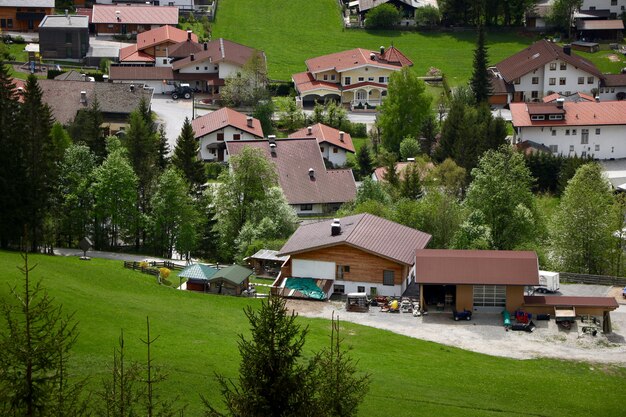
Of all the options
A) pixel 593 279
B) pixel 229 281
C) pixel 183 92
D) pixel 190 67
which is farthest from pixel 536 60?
pixel 229 281

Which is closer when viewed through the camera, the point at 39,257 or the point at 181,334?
the point at 181,334

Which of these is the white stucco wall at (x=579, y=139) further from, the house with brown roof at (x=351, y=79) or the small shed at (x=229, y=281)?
the small shed at (x=229, y=281)

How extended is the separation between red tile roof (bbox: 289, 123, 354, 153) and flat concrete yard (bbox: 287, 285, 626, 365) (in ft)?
146

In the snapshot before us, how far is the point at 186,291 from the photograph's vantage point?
64.1 m

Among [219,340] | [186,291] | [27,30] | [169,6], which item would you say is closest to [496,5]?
[169,6]

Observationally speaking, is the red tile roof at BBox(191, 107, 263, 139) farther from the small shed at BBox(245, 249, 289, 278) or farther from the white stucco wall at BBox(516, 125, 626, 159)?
the small shed at BBox(245, 249, 289, 278)

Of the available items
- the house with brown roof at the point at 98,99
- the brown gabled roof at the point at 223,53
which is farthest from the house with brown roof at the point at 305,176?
the brown gabled roof at the point at 223,53

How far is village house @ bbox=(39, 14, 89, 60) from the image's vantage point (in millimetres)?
131000

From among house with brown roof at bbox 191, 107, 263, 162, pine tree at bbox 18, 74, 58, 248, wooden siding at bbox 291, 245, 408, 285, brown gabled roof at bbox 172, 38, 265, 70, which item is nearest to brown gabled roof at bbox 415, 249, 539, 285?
wooden siding at bbox 291, 245, 408, 285

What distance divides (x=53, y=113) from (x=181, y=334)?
5773 cm

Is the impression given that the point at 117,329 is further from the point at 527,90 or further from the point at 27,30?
the point at 27,30

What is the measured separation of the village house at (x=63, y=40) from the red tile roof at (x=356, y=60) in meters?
23.5

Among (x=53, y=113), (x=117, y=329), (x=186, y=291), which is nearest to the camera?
(x=117, y=329)

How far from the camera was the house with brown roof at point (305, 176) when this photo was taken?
9688 centimetres
